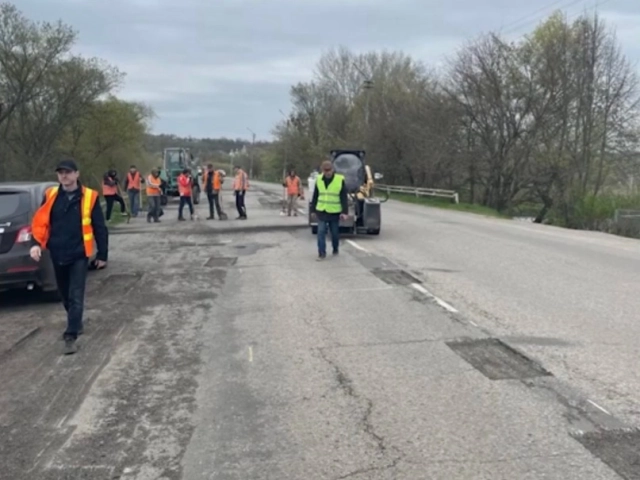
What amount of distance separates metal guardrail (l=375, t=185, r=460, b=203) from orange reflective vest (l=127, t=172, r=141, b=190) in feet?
66.3

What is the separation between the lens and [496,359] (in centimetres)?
698

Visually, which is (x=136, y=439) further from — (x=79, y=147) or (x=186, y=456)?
(x=79, y=147)

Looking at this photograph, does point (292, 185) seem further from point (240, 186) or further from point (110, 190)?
point (110, 190)

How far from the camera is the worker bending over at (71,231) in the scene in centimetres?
793

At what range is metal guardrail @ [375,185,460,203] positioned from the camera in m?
43.1

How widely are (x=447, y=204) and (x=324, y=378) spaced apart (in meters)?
35.2

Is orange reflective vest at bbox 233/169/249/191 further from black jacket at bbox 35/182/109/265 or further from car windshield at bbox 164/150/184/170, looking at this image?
car windshield at bbox 164/150/184/170

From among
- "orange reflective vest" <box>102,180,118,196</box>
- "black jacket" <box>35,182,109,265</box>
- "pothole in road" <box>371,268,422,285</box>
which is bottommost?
"pothole in road" <box>371,268,422,285</box>

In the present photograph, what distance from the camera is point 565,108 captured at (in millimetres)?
38812

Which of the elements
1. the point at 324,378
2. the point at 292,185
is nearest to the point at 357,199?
the point at 292,185

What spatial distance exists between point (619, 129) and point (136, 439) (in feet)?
119

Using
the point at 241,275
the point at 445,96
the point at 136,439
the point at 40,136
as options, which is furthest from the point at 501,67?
the point at 136,439

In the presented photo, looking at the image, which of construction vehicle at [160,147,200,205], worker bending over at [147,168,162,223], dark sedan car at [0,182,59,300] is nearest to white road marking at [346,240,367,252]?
dark sedan car at [0,182,59,300]

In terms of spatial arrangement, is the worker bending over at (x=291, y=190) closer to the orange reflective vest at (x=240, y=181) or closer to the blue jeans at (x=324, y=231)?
the orange reflective vest at (x=240, y=181)
